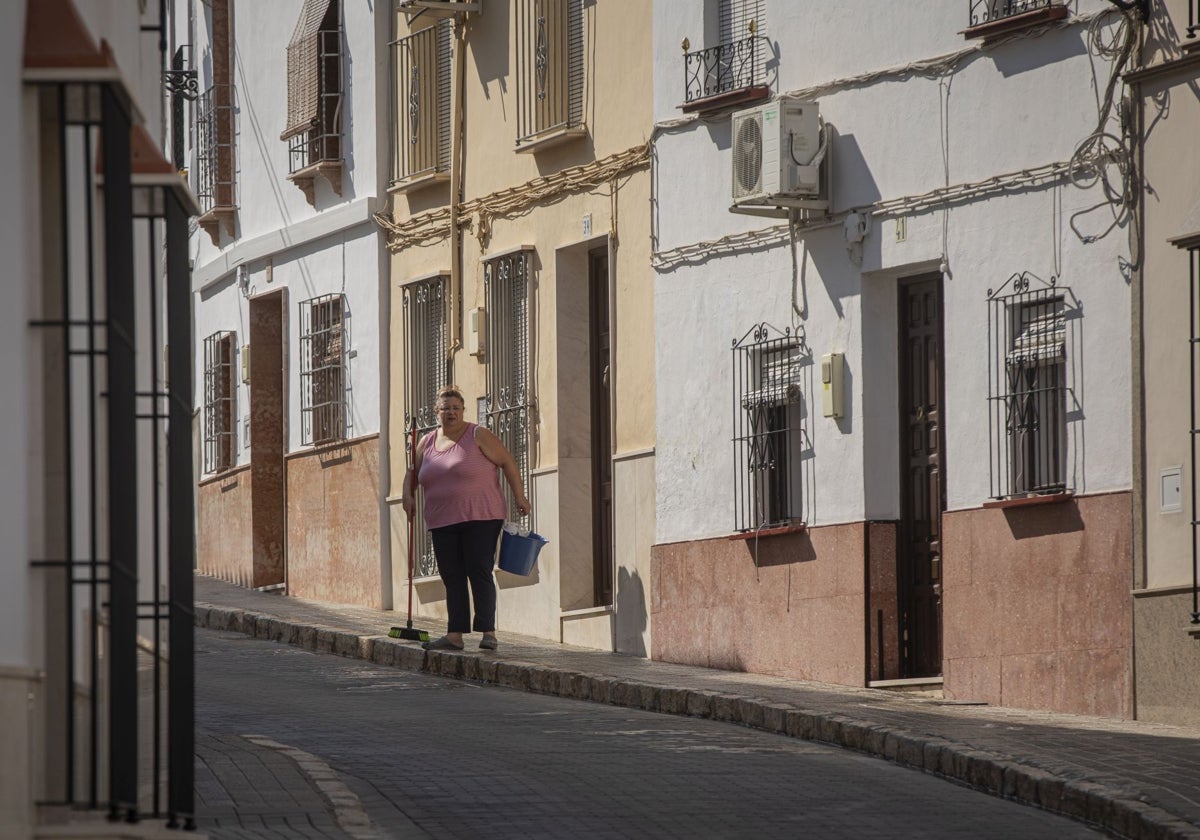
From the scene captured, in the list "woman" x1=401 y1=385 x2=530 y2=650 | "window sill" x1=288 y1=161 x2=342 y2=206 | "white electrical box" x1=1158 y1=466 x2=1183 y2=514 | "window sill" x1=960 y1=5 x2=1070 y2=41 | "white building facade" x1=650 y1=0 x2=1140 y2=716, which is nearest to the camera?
"white electrical box" x1=1158 y1=466 x2=1183 y2=514

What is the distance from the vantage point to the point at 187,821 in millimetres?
8562

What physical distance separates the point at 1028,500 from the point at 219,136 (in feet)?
49.6

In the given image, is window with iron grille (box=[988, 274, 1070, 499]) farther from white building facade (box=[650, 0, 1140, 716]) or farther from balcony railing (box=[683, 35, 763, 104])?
balcony railing (box=[683, 35, 763, 104])

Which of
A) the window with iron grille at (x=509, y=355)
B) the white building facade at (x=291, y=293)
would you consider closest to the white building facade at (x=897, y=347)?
the window with iron grille at (x=509, y=355)

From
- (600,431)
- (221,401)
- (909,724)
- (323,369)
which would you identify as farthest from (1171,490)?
(221,401)

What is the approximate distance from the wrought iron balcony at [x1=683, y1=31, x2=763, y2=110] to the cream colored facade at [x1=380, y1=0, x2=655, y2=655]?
0.74m

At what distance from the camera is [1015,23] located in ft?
47.8

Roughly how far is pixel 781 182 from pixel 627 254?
287 cm

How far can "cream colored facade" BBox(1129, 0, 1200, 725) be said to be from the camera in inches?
513

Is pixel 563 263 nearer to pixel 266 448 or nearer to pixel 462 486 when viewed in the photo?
pixel 462 486

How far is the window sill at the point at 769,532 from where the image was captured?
16.6 m

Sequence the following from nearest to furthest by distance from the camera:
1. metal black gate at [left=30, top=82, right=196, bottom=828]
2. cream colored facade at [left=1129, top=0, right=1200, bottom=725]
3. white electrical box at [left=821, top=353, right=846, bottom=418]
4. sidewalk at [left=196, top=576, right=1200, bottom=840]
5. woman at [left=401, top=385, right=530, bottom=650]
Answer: metal black gate at [left=30, top=82, right=196, bottom=828]
sidewalk at [left=196, top=576, right=1200, bottom=840]
cream colored facade at [left=1129, top=0, right=1200, bottom=725]
white electrical box at [left=821, top=353, right=846, bottom=418]
woman at [left=401, top=385, right=530, bottom=650]

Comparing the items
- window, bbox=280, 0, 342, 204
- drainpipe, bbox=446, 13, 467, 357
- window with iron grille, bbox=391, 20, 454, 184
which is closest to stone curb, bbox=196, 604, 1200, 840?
drainpipe, bbox=446, 13, 467, 357

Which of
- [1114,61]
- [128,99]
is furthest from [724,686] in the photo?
[128,99]
